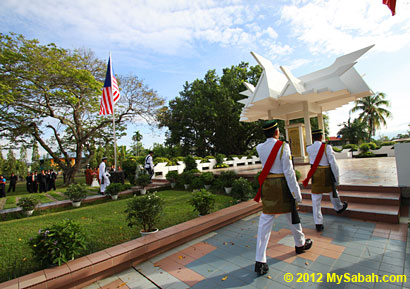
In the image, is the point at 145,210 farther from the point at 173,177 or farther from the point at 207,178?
the point at 173,177

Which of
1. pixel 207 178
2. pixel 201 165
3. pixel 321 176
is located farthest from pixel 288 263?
pixel 201 165

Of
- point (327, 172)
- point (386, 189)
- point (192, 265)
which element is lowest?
point (192, 265)

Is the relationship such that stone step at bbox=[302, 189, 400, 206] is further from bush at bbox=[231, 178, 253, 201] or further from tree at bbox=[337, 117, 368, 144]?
tree at bbox=[337, 117, 368, 144]

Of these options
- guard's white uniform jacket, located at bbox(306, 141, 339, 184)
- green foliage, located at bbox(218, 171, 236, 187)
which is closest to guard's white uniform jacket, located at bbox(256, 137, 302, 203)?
guard's white uniform jacket, located at bbox(306, 141, 339, 184)

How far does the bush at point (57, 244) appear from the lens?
3127 mm

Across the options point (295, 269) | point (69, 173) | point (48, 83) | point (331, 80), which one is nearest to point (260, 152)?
point (295, 269)

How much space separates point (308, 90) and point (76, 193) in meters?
11.6

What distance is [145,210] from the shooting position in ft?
14.0

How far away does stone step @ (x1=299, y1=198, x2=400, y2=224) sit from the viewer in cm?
445

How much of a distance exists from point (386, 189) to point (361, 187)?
1.75 feet

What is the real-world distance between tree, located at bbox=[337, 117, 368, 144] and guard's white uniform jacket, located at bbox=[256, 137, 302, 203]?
3922 cm

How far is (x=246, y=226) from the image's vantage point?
16.4 ft

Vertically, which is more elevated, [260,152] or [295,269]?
[260,152]

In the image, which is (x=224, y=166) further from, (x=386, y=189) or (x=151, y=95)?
(x=386, y=189)
